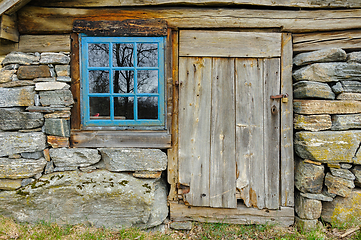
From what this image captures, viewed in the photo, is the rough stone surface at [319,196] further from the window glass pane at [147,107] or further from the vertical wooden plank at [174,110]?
the window glass pane at [147,107]

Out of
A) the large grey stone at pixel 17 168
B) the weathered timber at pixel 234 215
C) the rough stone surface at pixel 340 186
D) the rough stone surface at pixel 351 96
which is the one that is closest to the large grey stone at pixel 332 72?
the rough stone surface at pixel 351 96

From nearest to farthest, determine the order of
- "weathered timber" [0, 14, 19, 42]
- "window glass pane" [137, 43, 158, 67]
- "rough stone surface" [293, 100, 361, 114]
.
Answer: "weathered timber" [0, 14, 19, 42] → "rough stone surface" [293, 100, 361, 114] → "window glass pane" [137, 43, 158, 67]

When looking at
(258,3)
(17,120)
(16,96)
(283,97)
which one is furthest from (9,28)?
(283,97)

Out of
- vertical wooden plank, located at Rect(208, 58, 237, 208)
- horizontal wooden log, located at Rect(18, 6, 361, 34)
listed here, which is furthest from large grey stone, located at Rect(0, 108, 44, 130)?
vertical wooden plank, located at Rect(208, 58, 237, 208)

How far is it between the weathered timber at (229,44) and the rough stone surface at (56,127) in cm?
176

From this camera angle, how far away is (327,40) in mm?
2568

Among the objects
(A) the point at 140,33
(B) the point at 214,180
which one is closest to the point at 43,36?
(A) the point at 140,33

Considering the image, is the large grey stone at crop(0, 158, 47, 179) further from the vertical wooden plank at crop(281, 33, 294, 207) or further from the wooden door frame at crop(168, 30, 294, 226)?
the vertical wooden plank at crop(281, 33, 294, 207)

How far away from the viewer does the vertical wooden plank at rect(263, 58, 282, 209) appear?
257 centimetres

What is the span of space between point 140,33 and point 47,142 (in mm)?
1858

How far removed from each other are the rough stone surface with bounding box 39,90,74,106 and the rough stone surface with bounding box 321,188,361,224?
3.66 meters

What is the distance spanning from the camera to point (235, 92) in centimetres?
258

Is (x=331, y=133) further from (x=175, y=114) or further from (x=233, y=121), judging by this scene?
(x=175, y=114)

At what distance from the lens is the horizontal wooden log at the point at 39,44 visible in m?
2.53
